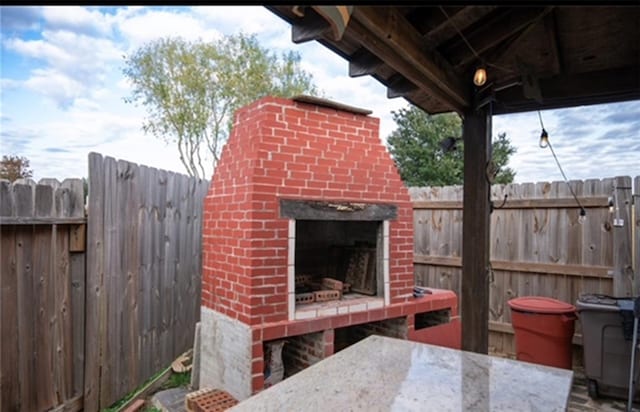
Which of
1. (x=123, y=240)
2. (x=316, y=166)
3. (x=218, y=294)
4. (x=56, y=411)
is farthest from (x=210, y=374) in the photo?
(x=316, y=166)

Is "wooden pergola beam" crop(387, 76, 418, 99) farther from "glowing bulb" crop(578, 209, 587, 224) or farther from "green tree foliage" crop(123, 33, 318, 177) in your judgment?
"green tree foliage" crop(123, 33, 318, 177)

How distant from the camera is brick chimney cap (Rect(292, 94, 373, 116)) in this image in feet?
9.95

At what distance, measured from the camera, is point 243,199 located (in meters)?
2.86

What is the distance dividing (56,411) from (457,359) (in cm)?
239

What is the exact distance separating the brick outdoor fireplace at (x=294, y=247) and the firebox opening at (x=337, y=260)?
2 centimetres

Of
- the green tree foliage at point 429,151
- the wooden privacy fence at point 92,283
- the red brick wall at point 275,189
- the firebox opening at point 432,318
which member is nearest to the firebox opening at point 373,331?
the red brick wall at point 275,189

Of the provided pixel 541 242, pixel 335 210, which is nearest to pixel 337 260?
pixel 335 210

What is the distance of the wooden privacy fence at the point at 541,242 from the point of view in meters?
3.54

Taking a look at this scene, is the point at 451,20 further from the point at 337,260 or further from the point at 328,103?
the point at 337,260

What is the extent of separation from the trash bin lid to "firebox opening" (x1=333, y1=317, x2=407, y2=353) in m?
1.11

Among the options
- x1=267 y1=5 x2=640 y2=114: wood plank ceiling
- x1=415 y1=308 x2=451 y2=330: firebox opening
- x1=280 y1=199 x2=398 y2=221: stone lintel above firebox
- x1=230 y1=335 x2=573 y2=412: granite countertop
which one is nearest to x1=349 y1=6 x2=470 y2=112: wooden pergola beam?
x1=267 y1=5 x2=640 y2=114: wood plank ceiling

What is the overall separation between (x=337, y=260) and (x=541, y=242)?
2070mm

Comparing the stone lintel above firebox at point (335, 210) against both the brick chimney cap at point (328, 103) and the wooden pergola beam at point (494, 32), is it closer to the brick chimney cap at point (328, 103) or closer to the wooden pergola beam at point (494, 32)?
the brick chimney cap at point (328, 103)

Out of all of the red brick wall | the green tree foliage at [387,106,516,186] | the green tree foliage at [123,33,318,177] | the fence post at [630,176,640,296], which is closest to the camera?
the red brick wall
